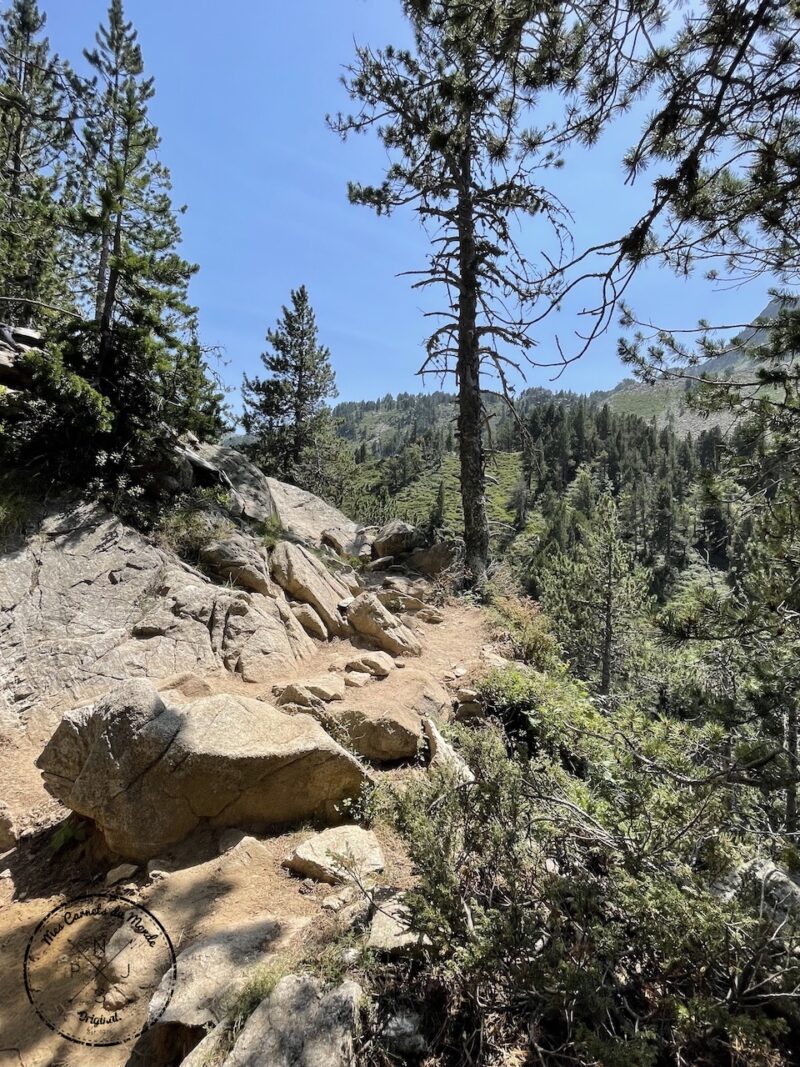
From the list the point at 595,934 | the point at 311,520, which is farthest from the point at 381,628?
the point at 311,520

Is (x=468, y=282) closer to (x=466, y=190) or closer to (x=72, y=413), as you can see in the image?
(x=466, y=190)

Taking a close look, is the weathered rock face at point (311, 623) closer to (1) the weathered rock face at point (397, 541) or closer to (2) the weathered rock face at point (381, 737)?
(2) the weathered rock face at point (381, 737)

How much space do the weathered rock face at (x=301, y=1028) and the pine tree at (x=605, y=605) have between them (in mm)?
13141

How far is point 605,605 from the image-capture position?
56.2 ft

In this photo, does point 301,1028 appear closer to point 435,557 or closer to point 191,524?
point 191,524

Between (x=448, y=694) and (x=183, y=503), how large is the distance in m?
5.14

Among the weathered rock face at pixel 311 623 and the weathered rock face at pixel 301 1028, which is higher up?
the weathered rock face at pixel 311 623

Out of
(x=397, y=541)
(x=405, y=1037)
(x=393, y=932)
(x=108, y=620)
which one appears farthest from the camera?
(x=397, y=541)

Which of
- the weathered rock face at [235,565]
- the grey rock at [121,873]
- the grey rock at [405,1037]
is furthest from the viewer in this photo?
the weathered rock face at [235,565]

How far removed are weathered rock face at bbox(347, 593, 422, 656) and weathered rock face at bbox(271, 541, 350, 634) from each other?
0.27m

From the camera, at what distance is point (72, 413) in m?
6.97

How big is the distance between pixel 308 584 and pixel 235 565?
1236 mm

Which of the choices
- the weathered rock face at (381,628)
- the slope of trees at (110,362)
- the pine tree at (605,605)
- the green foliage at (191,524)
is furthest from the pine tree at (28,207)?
the pine tree at (605,605)

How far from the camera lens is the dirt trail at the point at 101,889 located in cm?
241
